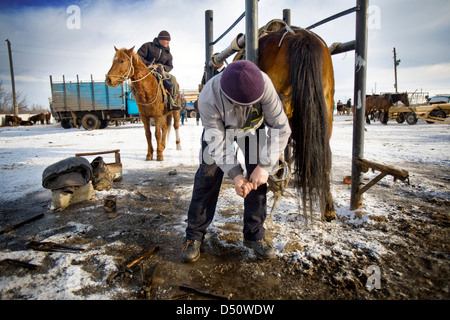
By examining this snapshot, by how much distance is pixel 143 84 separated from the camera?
498 centimetres

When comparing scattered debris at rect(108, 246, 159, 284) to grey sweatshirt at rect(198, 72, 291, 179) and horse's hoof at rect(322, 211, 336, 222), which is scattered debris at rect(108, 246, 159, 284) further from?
horse's hoof at rect(322, 211, 336, 222)

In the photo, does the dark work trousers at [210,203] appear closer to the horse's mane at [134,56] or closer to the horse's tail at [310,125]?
the horse's tail at [310,125]

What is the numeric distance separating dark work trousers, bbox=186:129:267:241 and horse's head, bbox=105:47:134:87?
3.79 m

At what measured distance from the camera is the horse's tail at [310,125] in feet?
5.95

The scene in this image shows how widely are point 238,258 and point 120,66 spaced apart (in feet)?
14.7

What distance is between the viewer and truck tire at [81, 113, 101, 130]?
14.3 metres

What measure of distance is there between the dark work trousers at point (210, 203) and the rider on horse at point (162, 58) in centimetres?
403

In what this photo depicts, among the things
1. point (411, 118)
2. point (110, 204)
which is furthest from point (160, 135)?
point (411, 118)

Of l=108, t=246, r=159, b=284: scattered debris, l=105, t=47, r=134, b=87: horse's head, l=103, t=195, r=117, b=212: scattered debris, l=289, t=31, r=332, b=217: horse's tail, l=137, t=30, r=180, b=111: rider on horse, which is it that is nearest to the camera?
l=108, t=246, r=159, b=284: scattered debris

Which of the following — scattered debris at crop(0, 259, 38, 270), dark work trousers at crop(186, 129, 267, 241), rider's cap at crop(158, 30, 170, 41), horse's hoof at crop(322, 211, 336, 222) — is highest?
rider's cap at crop(158, 30, 170, 41)

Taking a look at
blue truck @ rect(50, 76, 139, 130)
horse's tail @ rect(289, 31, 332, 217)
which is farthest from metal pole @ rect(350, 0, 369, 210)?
blue truck @ rect(50, 76, 139, 130)

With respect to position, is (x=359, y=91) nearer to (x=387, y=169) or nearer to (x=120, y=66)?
(x=387, y=169)
